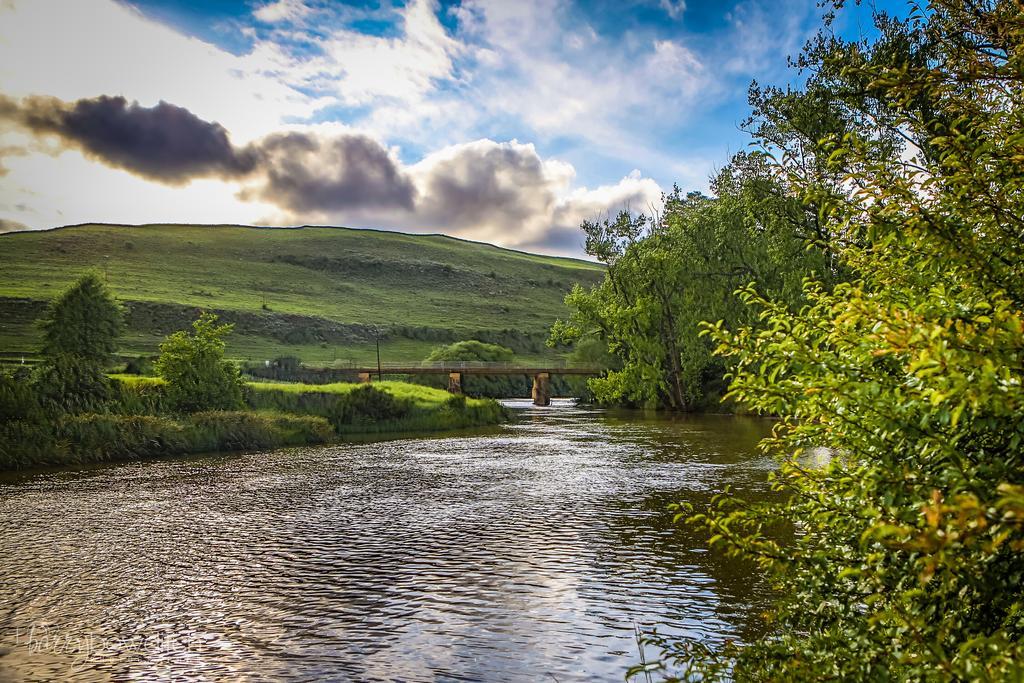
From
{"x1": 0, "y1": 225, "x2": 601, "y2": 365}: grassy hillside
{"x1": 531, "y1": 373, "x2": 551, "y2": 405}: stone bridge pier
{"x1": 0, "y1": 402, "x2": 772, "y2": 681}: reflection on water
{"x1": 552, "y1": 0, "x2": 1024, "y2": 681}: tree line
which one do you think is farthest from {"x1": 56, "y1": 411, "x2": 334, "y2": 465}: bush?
{"x1": 0, "y1": 225, "x2": 601, "y2": 365}: grassy hillside

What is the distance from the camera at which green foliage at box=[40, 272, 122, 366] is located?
5056 centimetres

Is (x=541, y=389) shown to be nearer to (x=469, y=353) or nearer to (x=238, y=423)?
(x=469, y=353)

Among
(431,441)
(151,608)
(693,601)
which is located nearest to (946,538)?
(693,601)

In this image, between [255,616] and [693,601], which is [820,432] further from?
[255,616]

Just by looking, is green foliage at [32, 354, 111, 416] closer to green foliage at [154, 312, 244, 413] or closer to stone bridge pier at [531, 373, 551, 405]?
green foliage at [154, 312, 244, 413]

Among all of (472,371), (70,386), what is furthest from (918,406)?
(472,371)

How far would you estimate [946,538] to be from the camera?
275cm

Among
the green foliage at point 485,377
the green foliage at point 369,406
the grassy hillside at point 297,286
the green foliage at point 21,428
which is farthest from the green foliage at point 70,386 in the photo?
the green foliage at point 485,377

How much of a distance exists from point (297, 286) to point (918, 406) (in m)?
136

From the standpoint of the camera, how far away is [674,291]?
177 feet

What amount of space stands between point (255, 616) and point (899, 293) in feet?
27.8

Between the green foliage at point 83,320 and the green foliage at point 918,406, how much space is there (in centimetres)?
5284

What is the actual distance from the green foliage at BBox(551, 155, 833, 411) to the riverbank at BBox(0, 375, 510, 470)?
1123cm

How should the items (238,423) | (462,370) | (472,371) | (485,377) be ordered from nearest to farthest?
(238,423), (462,370), (472,371), (485,377)
